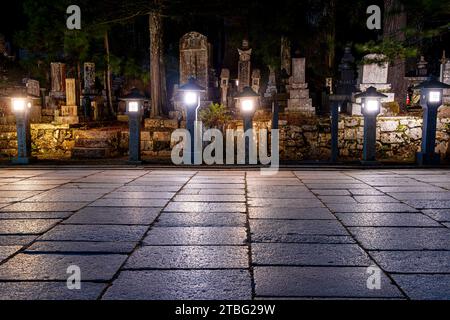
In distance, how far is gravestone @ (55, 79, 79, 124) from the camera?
1385cm

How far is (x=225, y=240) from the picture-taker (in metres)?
3.47

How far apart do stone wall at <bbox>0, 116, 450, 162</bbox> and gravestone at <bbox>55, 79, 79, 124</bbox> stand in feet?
2.98

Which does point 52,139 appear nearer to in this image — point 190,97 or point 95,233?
point 190,97

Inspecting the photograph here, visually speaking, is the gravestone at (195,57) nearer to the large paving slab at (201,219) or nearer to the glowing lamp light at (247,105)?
the glowing lamp light at (247,105)

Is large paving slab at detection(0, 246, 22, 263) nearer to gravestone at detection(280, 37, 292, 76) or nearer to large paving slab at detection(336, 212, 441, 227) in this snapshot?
large paving slab at detection(336, 212, 441, 227)

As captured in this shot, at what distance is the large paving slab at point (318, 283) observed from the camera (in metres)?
2.37

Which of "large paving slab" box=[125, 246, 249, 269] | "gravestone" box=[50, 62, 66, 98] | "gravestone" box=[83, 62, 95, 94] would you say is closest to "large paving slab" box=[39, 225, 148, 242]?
"large paving slab" box=[125, 246, 249, 269]

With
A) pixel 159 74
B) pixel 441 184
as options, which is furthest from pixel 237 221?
pixel 159 74

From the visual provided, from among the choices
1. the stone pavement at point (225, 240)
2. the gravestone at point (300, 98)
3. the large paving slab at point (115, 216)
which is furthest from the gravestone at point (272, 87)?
the large paving slab at point (115, 216)

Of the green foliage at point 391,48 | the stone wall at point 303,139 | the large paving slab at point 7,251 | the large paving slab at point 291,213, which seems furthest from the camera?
the stone wall at point 303,139

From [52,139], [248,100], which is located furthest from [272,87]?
[52,139]

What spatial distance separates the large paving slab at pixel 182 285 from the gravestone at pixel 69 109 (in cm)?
1231

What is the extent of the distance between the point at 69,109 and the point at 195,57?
15.9ft
